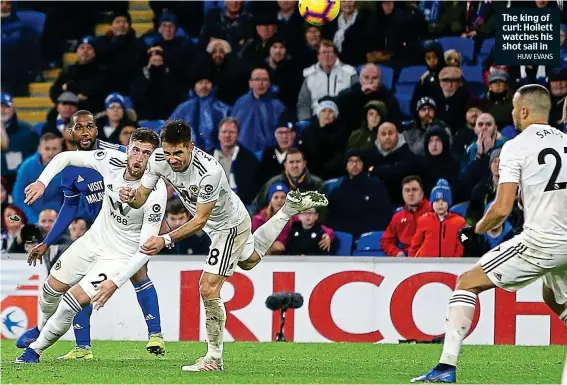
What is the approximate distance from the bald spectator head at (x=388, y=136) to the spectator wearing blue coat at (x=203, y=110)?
269cm

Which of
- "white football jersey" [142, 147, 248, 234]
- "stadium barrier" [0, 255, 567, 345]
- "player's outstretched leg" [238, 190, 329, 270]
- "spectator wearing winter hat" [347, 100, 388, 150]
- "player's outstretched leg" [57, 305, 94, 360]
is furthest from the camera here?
"spectator wearing winter hat" [347, 100, 388, 150]

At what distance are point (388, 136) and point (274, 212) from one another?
1949 mm

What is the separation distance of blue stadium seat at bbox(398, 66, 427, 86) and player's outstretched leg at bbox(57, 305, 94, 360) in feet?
24.2

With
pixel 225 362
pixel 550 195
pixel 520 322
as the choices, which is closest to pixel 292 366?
pixel 225 362

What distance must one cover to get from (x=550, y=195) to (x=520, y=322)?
527cm

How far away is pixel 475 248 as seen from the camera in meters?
13.8

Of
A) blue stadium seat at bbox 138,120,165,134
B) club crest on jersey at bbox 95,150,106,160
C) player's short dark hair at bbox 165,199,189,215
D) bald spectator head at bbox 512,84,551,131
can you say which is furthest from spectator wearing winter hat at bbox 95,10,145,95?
bald spectator head at bbox 512,84,551,131

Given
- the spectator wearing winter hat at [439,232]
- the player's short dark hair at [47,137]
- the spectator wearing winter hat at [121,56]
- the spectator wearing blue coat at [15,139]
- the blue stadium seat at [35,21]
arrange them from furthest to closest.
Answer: the blue stadium seat at [35,21] < the spectator wearing winter hat at [121,56] < the spectator wearing blue coat at [15,139] < the player's short dark hair at [47,137] < the spectator wearing winter hat at [439,232]

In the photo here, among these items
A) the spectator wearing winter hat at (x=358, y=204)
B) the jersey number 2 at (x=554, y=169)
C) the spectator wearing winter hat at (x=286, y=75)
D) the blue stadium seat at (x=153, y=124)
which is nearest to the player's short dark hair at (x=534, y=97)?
the jersey number 2 at (x=554, y=169)

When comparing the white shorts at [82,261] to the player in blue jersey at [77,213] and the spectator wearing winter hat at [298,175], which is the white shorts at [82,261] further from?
the spectator wearing winter hat at [298,175]

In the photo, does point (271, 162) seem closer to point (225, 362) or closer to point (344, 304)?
point (344, 304)

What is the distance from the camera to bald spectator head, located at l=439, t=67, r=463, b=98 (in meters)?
15.8

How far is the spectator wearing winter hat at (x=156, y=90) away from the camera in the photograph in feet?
57.7

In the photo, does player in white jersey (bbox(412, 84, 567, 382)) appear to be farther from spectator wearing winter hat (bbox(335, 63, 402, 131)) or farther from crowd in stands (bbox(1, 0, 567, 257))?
spectator wearing winter hat (bbox(335, 63, 402, 131))
